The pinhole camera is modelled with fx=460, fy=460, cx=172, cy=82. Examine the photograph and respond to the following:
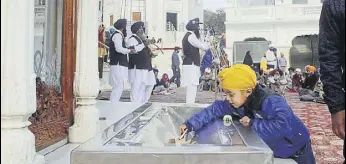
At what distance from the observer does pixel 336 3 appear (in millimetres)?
1700

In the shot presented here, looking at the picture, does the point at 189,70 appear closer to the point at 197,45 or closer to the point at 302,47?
the point at 197,45

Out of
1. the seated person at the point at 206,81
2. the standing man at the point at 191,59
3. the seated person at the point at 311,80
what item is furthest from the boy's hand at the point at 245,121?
the seated person at the point at 206,81

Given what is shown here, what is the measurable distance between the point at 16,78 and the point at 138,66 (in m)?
5.54

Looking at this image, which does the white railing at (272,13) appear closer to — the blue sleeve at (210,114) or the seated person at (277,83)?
the seated person at (277,83)

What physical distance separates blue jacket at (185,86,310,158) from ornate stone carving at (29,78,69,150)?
128 cm

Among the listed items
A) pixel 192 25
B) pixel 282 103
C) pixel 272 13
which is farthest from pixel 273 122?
pixel 272 13

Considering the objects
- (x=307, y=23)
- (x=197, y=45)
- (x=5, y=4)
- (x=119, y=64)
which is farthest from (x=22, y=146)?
(x=307, y=23)

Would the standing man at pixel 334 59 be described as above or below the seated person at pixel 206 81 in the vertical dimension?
above

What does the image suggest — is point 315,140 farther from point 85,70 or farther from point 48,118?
point 48,118

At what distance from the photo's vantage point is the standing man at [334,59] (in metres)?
1.68

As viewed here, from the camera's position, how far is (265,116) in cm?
245

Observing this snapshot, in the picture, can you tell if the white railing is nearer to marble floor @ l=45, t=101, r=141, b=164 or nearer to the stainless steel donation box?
marble floor @ l=45, t=101, r=141, b=164

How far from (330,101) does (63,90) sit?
2.67 m

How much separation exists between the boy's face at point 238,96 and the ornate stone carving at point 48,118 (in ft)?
4.84
